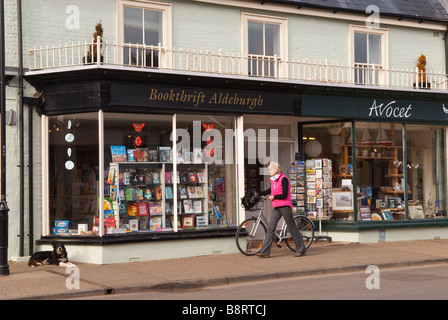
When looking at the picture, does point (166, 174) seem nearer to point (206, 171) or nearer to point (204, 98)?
point (206, 171)

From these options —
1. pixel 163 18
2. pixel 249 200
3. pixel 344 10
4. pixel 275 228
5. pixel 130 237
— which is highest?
pixel 344 10

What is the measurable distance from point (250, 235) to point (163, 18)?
5.38 metres

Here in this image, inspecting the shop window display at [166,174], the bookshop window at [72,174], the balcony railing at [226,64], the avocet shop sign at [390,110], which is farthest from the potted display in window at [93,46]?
the avocet shop sign at [390,110]

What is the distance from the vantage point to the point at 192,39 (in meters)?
15.1

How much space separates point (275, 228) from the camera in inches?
525

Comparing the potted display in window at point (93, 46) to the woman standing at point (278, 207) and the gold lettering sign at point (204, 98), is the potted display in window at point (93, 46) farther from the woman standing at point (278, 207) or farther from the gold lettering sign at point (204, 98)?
the woman standing at point (278, 207)

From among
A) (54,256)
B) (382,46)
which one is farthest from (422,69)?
(54,256)

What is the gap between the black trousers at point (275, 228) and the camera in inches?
523

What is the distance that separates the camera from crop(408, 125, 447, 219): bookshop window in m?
17.2

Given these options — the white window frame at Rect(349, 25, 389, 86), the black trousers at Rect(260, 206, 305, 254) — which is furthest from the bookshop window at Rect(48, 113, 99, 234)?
the white window frame at Rect(349, 25, 389, 86)

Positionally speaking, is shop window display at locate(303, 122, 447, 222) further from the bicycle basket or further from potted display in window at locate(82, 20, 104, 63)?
potted display in window at locate(82, 20, 104, 63)

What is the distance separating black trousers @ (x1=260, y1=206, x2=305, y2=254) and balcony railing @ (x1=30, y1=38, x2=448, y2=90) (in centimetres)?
335

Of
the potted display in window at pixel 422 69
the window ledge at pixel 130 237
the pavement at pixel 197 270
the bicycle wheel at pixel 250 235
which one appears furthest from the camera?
the potted display in window at pixel 422 69

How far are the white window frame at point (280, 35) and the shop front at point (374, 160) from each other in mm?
1095
